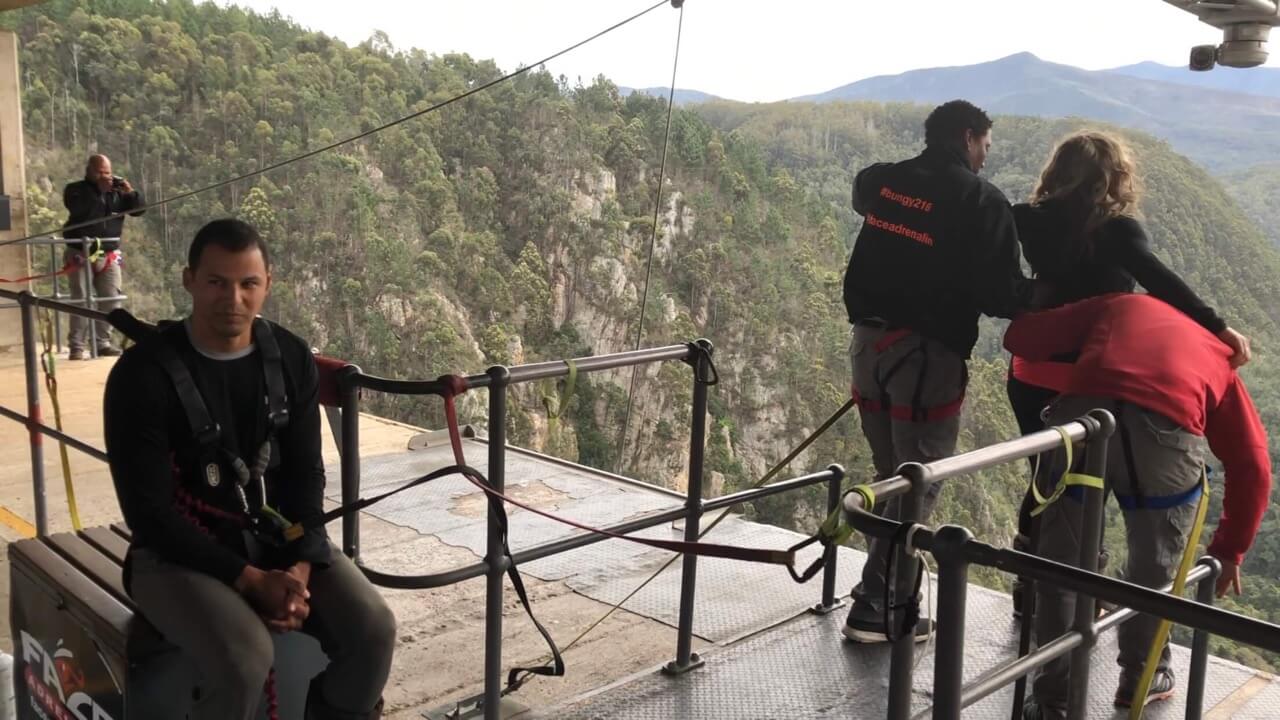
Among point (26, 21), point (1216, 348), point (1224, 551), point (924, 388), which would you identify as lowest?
point (1224, 551)

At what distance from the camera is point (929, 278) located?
2904 millimetres

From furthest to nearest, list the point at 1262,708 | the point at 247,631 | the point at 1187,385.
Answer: the point at 1262,708
the point at 1187,385
the point at 247,631

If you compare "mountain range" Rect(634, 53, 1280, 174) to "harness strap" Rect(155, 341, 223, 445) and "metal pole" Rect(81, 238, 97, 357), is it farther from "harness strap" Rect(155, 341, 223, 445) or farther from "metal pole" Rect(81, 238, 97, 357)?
"metal pole" Rect(81, 238, 97, 357)

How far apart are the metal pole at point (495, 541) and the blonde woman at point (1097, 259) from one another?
1.29m

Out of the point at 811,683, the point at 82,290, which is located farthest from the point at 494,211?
the point at 811,683

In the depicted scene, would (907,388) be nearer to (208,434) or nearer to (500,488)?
(500,488)

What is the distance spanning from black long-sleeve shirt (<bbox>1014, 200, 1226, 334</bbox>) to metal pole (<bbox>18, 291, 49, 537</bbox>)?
9.91 ft

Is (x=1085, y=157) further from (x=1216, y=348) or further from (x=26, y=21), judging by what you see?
(x=26, y=21)

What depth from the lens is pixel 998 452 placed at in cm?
175

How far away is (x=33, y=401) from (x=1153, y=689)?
11.7 ft

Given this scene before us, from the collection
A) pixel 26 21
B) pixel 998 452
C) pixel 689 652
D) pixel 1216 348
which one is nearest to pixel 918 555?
pixel 998 452

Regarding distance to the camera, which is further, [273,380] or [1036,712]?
[1036,712]

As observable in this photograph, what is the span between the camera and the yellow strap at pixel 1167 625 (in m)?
2.10

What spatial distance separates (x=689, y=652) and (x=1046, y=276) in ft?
4.79
